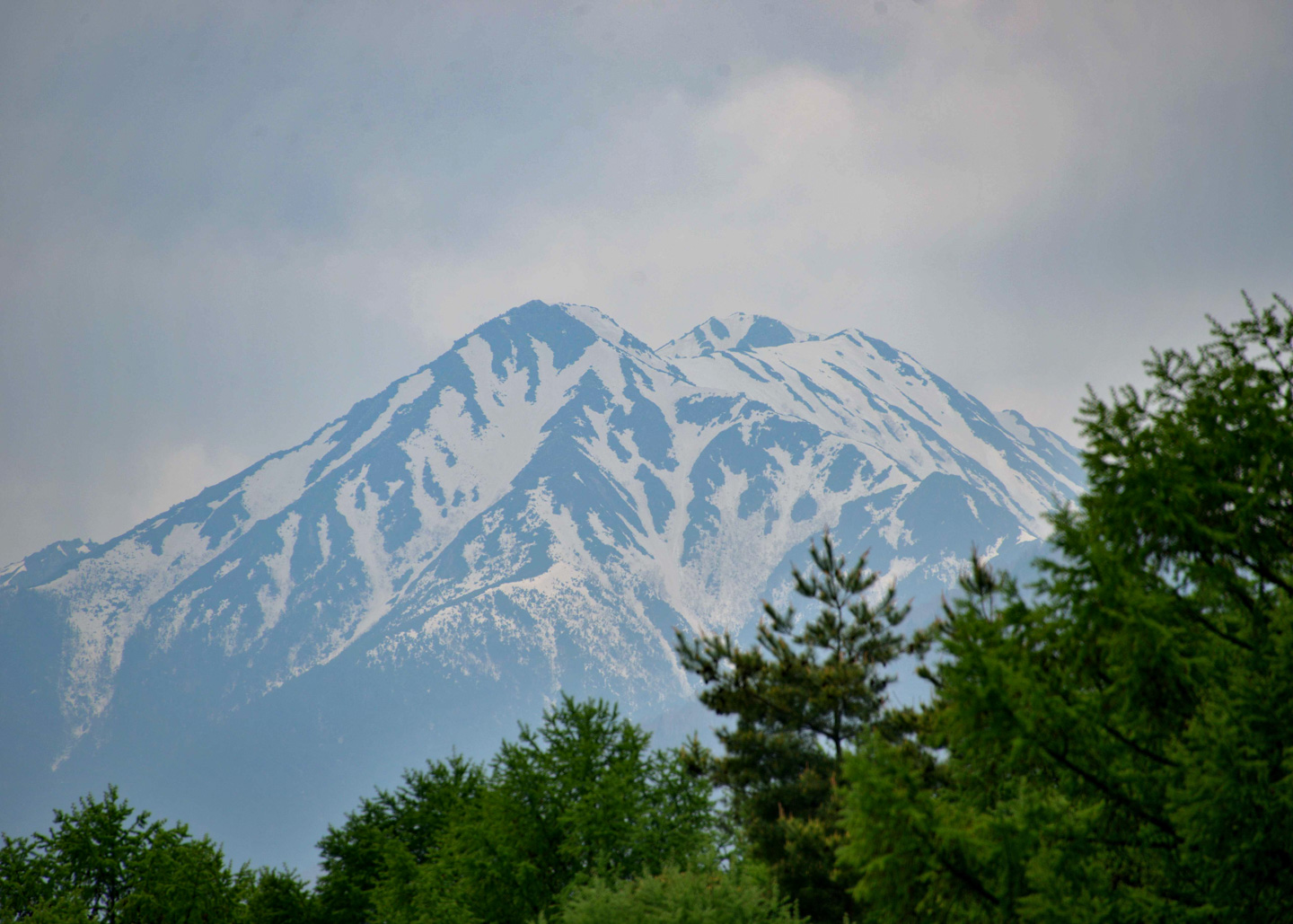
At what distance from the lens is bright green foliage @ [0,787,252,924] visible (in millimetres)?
34125

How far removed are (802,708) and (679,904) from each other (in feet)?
34.4

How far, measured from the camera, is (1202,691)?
10258 mm

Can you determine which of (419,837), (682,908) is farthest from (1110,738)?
(419,837)

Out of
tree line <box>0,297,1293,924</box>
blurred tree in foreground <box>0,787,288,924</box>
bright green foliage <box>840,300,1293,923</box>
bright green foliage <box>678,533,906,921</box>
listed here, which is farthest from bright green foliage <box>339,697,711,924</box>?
bright green foliage <box>840,300,1293,923</box>

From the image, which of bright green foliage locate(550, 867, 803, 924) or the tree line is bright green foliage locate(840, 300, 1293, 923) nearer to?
the tree line

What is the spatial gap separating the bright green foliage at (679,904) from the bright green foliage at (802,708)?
5.53 m

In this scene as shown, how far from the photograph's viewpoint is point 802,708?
25.9 meters

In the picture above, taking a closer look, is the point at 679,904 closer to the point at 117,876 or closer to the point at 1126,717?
the point at 1126,717

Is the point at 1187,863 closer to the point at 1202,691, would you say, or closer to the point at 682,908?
the point at 1202,691

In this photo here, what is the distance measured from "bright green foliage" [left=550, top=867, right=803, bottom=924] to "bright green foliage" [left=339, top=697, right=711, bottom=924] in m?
4.82

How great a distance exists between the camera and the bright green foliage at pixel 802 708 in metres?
23.4

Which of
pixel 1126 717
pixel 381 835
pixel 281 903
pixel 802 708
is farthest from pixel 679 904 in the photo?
pixel 281 903

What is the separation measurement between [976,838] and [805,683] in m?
16.3

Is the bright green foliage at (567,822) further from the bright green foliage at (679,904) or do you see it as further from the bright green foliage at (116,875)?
the bright green foliage at (116,875)
